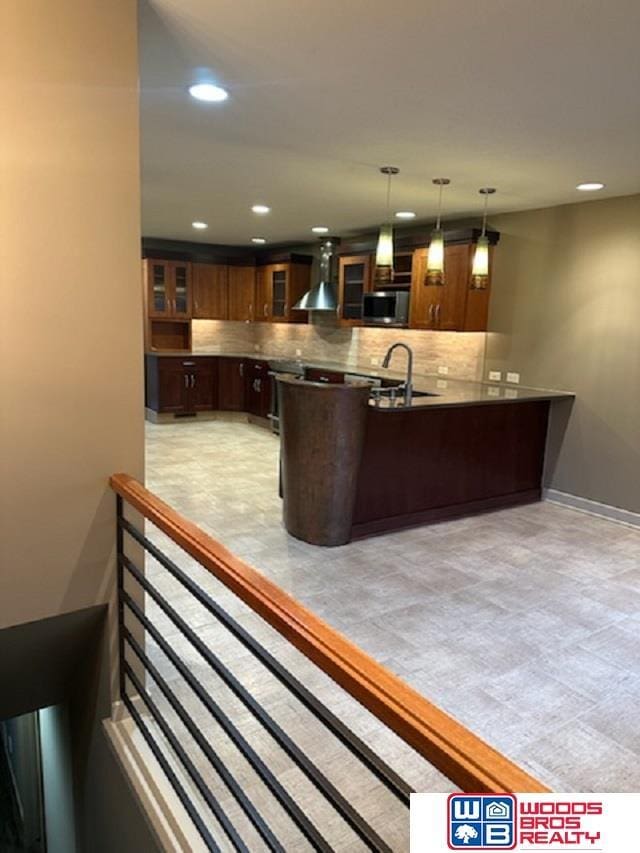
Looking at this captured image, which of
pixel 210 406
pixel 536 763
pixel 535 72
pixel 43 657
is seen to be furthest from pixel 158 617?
pixel 210 406

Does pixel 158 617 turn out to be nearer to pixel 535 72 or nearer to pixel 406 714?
pixel 406 714

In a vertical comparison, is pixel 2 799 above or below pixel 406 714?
below

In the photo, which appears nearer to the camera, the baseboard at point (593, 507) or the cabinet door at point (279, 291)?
the baseboard at point (593, 507)

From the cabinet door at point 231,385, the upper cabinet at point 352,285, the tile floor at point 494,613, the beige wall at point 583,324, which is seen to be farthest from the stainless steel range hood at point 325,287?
the tile floor at point 494,613

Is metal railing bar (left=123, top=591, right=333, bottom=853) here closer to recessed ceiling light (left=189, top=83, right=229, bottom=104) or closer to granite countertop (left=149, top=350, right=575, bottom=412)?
recessed ceiling light (left=189, top=83, right=229, bottom=104)

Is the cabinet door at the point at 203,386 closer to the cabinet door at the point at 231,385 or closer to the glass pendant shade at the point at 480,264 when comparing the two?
the cabinet door at the point at 231,385

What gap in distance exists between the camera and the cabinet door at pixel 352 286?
659 cm

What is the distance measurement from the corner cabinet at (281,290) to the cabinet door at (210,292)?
512 millimetres

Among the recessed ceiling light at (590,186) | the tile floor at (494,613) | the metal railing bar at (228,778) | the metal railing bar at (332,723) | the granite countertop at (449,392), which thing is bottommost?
the tile floor at (494,613)

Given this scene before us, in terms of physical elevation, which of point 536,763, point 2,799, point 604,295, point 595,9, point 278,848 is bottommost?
point 2,799

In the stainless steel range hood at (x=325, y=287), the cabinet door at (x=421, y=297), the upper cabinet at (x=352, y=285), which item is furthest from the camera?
the stainless steel range hood at (x=325, y=287)

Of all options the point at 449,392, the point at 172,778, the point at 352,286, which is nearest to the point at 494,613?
the point at 172,778

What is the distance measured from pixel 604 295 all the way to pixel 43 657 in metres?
4.60

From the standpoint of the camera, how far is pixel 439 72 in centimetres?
231
